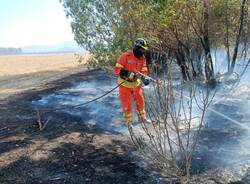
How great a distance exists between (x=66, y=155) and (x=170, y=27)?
17.8 feet

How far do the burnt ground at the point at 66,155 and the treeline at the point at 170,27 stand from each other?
2.95 metres

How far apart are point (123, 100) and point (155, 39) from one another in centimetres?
331

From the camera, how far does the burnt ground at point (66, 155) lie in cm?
604

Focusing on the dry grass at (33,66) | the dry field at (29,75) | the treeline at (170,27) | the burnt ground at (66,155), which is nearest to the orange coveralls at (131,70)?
the burnt ground at (66,155)

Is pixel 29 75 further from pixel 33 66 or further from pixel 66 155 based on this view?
pixel 66 155

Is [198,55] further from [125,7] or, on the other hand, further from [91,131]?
[91,131]

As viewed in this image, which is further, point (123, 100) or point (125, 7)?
point (125, 7)

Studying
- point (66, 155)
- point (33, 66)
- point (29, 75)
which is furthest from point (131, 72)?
point (33, 66)

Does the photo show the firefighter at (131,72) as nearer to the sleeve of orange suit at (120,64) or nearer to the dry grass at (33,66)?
the sleeve of orange suit at (120,64)

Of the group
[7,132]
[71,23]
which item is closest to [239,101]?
[7,132]

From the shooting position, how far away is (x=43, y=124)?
8977mm

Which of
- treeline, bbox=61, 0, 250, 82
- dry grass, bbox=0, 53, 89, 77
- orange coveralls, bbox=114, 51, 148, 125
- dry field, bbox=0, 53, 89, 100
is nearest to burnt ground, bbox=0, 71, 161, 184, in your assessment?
orange coveralls, bbox=114, 51, 148, 125

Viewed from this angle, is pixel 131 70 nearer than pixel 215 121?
Yes

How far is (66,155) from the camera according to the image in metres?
6.86
